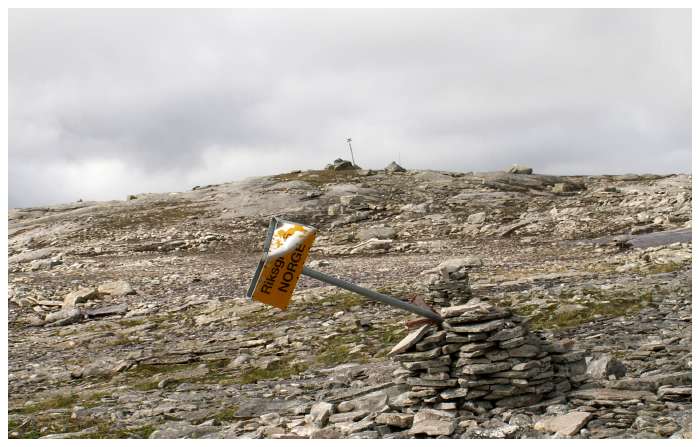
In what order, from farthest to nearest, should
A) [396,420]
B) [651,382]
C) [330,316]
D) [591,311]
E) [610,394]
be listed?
[330,316], [591,311], [651,382], [610,394], [396,420]

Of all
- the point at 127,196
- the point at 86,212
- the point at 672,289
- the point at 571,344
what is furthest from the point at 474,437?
the point at 127,196

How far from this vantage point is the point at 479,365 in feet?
29.8

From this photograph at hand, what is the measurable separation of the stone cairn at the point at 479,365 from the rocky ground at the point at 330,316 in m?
0.28

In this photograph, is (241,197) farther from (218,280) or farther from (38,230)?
(218,280)

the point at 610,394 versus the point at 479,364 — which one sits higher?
the point at 479,364

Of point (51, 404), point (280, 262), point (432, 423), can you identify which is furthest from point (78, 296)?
point (432, 423)

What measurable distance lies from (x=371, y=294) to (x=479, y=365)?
6.28ft

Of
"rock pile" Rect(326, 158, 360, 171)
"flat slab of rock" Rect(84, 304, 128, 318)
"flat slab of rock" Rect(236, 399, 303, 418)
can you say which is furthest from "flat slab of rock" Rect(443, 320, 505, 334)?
"rock pile" Rect(326, 158, 360, 171)

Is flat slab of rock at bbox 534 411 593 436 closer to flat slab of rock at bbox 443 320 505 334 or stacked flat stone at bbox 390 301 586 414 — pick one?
stacked flat stone at bbox 390 301 586 414

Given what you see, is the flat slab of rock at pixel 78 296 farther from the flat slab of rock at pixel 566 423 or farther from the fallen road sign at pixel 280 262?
the flat slab of rock at pixel 566 423

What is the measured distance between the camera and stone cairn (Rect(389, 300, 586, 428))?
910 cm

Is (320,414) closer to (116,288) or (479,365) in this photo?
(479,365)

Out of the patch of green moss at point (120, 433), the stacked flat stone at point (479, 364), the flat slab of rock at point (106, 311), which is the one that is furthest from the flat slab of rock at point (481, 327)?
the flat slab of rock at point (106, 311)

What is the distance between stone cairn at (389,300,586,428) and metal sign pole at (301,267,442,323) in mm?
337
